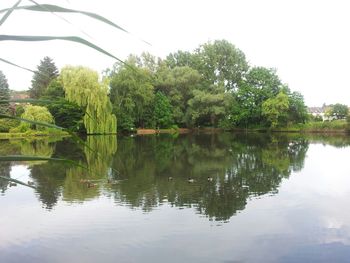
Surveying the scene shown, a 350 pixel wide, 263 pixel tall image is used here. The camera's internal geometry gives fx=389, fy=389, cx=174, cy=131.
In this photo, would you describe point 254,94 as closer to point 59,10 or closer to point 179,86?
point 179,86

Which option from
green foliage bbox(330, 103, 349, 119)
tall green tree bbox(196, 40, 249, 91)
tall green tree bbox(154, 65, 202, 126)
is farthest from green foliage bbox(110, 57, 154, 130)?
green foliage bbox(330, 103, 349, 119)

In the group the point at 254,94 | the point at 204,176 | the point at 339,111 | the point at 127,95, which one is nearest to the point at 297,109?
the point at 254,94

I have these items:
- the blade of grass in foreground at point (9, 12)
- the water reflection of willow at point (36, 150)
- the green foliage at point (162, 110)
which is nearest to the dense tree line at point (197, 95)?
the green foliage at point (162, 110)

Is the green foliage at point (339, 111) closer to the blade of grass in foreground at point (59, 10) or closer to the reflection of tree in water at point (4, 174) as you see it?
the reflection of tree in water at point (4, 174)

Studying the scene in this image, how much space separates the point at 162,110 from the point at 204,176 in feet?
100

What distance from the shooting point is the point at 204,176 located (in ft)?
44.3

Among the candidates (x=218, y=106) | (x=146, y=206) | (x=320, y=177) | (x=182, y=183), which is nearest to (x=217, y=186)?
(x=182, y=183)

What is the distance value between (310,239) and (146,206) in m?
3.94

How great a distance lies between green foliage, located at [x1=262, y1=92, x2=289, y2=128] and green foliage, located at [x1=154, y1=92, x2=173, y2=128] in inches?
416

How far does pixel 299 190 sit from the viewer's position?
37.1ft

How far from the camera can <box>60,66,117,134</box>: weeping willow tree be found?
3281 centimetres

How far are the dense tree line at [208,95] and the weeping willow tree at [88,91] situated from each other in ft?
14.1

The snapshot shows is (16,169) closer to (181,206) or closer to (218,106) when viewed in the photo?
(181,206)

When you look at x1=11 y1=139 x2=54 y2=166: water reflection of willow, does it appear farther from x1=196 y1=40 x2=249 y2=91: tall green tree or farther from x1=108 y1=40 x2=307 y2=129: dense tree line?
x1=196 y1=40 x2=249 y2=91: tall green tree
